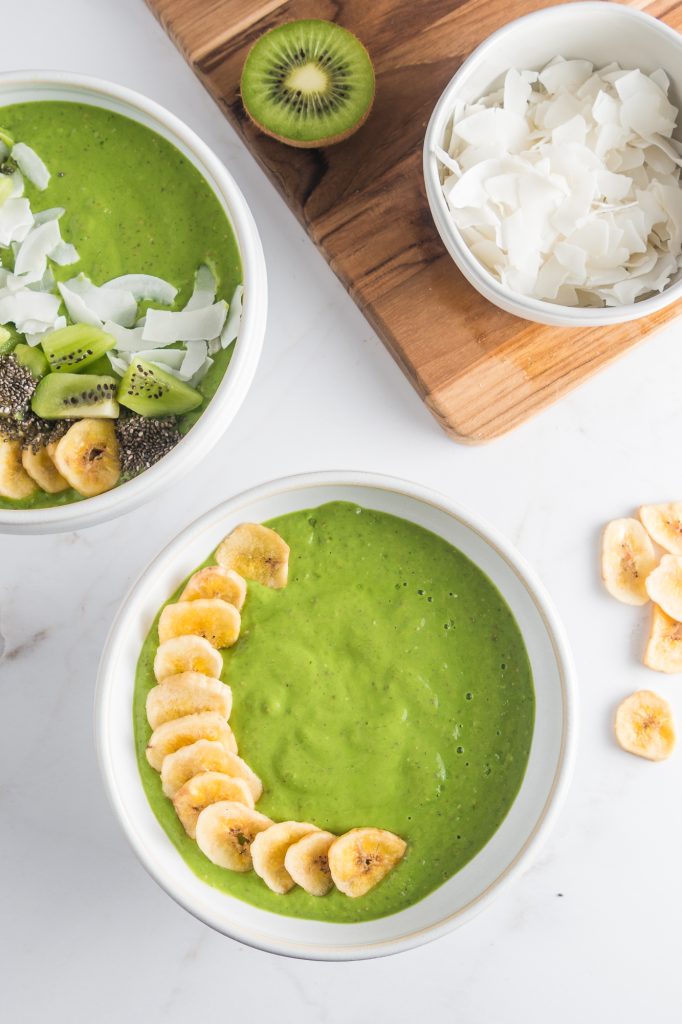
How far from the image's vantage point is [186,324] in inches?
77.6

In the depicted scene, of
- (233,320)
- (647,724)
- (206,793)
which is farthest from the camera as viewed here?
(647,724)

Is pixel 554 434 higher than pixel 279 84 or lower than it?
lower

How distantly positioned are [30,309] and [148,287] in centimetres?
25

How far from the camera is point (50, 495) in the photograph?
204 cm

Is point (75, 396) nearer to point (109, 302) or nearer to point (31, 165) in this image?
point (109, 302)

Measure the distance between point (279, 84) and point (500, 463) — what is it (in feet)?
3.10

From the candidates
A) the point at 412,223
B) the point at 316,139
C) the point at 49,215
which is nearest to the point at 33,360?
the point at 49,215

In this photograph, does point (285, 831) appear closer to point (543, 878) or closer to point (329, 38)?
point (543, 878)

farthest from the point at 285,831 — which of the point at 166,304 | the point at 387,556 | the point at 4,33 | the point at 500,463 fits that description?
the point at 4,33

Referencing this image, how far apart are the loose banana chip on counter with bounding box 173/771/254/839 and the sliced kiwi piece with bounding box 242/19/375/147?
1.31m

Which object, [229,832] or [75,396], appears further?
[75,396]

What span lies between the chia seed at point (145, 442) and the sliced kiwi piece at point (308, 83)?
0.66 metres

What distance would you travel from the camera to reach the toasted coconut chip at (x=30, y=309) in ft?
6.57

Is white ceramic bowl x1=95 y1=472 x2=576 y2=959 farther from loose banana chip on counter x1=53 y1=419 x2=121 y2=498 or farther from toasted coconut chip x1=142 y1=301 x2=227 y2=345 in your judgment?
toasted coconut chip x1=142 y1=301 x2=227 y2=345
